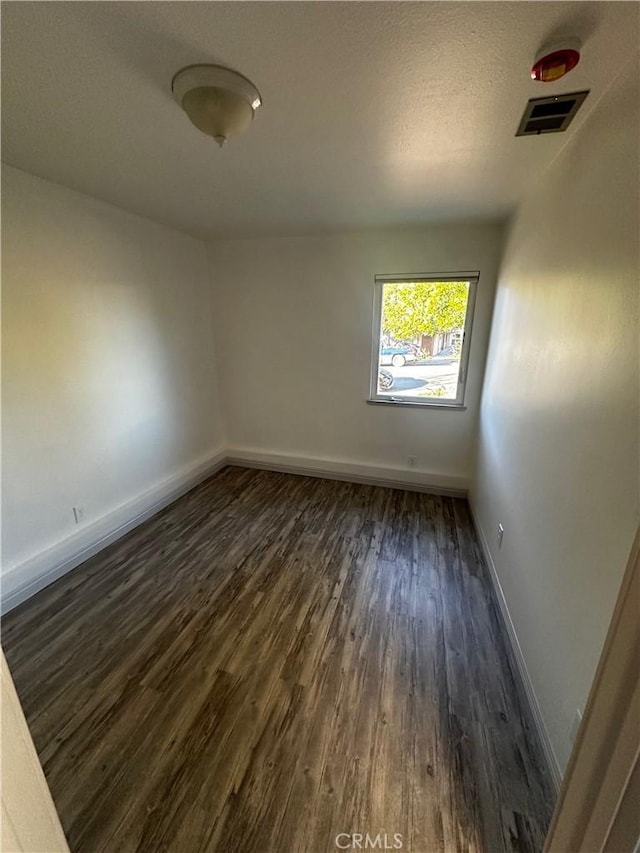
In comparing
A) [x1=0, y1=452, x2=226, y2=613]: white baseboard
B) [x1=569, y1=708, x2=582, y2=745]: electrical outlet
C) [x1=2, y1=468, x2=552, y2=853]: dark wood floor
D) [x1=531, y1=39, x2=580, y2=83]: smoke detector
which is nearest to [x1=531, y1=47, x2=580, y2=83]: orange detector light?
[x1=531, y1=39, x2=580, y2=83]: smoke detector

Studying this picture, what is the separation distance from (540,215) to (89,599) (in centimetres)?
334

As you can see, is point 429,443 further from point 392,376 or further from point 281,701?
point 281,701

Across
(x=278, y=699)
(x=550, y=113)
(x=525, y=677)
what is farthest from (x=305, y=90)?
(x=525, y=677)

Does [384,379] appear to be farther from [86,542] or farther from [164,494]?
[86,542]

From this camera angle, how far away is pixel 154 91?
1.17 m

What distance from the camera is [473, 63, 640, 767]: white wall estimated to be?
37.6 inches

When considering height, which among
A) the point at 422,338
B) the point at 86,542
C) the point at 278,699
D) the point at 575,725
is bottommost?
the point at 278,699

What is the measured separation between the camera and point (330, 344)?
3305 mm

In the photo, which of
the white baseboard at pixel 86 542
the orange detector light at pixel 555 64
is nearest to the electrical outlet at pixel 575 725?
the orange detector light at pixel 555 64

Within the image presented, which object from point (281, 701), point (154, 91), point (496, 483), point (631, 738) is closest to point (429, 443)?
point (496, 483)

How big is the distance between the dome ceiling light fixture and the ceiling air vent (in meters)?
1.01

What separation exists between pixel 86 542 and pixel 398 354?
295 cm

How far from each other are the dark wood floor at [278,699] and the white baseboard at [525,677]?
2.3 inches

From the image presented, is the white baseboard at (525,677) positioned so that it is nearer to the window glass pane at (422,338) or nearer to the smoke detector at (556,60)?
the window glass pane at (422,338)
